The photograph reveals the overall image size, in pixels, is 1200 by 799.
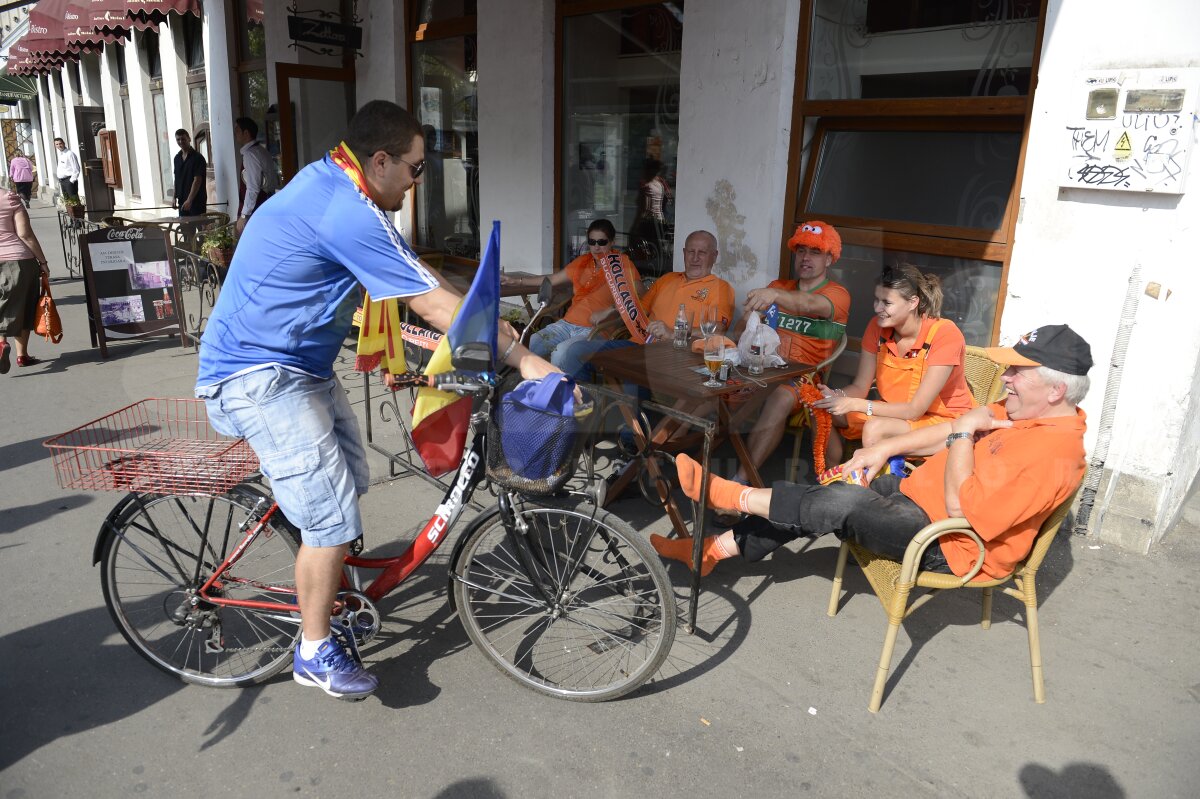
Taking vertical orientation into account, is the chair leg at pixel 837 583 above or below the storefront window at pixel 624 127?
below

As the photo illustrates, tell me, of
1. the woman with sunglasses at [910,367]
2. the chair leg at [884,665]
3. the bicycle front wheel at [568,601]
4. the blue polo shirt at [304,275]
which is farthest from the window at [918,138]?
the blue polo shirt at [304,275]

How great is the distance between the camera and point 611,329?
17.9ft

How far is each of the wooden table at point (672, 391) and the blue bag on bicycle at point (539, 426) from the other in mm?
1013

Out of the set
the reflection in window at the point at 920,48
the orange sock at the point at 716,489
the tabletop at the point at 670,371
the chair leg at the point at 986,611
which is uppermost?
the reflection in window at the point at 920,48

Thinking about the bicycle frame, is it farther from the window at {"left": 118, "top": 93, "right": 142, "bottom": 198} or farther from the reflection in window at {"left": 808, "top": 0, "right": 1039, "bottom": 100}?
the window at {"left": 118, "top": 93, "right": 142, "bottom": 198}

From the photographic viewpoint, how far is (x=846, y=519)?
10.0 ft

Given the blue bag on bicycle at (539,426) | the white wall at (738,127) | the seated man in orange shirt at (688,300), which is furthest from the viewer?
the white wall at (738,127)

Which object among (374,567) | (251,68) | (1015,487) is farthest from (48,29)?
(1015,487)

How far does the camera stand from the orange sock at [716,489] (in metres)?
3.24

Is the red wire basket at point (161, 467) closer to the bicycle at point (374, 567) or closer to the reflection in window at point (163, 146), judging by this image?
the bicycle at point (374, 567)

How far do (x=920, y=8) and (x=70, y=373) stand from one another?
702 cm

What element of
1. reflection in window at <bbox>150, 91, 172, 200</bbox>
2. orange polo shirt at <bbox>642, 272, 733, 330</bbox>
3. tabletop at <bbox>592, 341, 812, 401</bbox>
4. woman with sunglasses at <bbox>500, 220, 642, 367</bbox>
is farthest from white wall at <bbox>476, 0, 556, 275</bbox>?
reflection in window at <bbox>150, 91, 172, 200</bbox>

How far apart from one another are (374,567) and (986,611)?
244 centimetres

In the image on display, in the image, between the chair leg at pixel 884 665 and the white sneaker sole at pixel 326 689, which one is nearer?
the white sneaker sole at pixel 326 689
